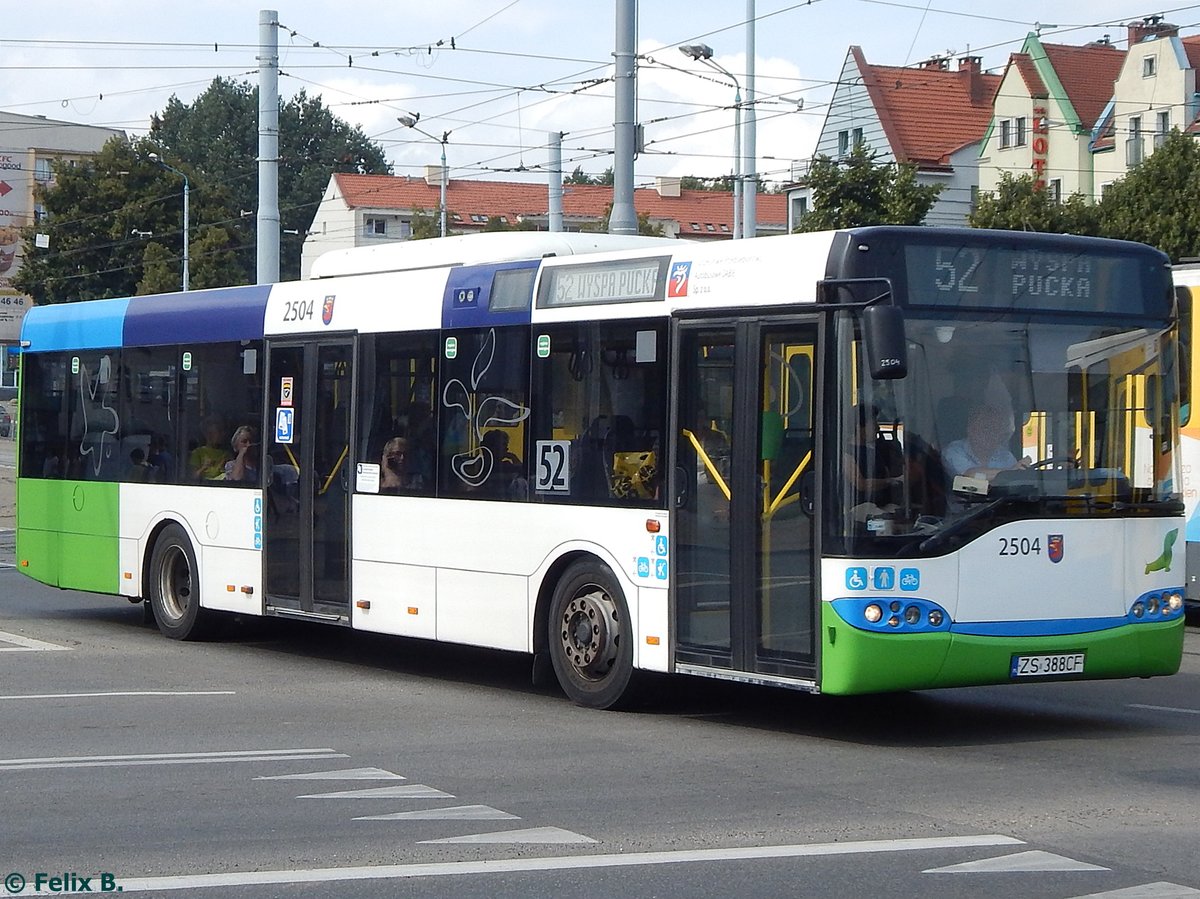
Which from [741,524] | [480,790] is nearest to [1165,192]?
[741,524]

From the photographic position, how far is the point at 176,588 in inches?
637

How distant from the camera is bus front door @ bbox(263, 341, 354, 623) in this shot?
1400cm

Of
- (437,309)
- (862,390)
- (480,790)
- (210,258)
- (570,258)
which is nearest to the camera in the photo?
(480,790)

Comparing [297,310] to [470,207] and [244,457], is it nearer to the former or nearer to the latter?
[244,457]

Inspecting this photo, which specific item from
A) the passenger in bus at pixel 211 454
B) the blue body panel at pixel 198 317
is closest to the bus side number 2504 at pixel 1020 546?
the blue body panel at pixel 198 317

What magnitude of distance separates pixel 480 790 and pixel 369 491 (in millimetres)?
5171

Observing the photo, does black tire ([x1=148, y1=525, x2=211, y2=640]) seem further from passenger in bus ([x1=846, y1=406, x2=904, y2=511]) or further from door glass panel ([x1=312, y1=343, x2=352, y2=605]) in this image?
passenger in bus ([x1=846, y1=406, x2=904, y2=511])

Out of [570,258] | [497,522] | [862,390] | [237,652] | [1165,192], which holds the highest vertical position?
[1165,192]

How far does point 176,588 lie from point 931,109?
2357 inches

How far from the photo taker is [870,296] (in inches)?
394

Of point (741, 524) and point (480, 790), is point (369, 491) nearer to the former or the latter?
point (741, 524)

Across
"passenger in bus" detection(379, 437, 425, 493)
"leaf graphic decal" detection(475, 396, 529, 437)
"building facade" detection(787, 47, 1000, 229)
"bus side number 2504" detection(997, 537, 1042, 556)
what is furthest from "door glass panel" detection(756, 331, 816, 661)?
"building facade" detection(787, 47, 1000, 229)

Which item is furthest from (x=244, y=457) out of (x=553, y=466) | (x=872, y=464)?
(x=872, y=464)

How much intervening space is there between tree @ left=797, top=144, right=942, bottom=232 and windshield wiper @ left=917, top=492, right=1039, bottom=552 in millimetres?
24646
